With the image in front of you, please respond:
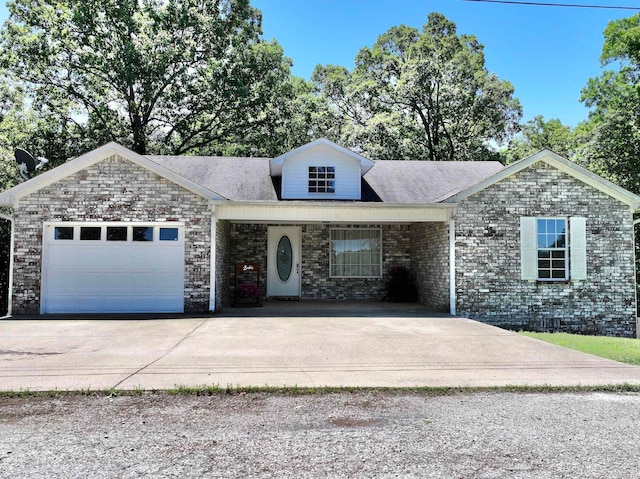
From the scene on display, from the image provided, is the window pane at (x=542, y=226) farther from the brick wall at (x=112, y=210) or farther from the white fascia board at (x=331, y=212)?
the brick wall at (x=112, y=210)

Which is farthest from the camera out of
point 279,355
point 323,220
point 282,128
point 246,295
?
point 282,128

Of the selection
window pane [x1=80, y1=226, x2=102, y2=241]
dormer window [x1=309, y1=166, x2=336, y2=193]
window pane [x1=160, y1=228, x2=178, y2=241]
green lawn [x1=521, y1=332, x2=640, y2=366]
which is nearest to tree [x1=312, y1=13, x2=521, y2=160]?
dormer window [x1=309, y1=166, x2=336, y2=193]

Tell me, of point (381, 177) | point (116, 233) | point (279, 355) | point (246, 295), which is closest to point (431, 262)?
point (381, 177)

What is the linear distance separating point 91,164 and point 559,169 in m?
11.5

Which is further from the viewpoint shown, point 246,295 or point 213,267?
point 246,295

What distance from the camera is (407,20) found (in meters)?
29.4

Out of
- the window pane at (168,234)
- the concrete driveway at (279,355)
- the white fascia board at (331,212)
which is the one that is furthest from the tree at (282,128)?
the concrete driveway at (279,355)

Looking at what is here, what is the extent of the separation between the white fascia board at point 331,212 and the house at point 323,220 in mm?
27

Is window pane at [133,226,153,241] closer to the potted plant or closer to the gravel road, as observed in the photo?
the potted plant

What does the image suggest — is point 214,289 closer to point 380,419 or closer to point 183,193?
point 183,193

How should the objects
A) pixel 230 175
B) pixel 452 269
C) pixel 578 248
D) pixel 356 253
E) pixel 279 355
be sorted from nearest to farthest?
1. pixel 279 355
2. pixel 452 269
3. pixel 578 248
4. pixel 230 175
5. pixel 356 253

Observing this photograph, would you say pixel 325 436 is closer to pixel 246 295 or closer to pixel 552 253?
pixel 246 295

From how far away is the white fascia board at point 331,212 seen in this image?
12.1 m

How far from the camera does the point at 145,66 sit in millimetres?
23844
